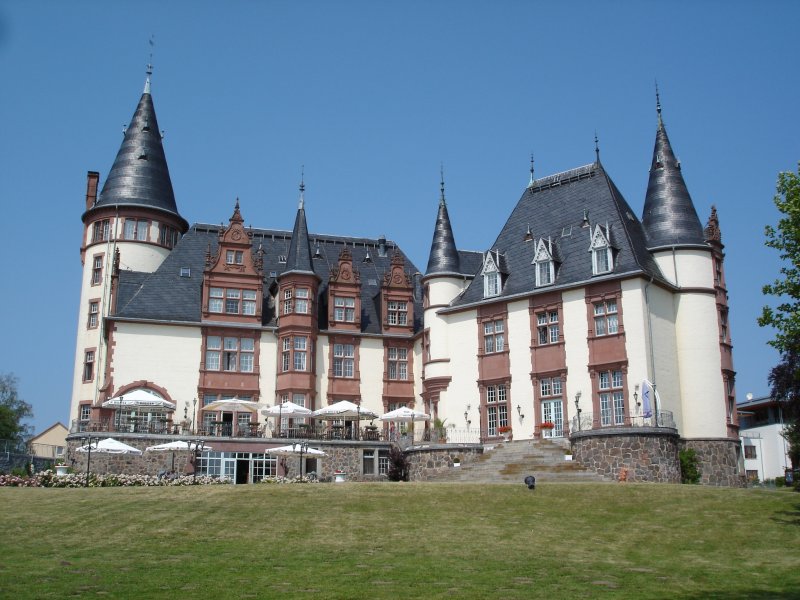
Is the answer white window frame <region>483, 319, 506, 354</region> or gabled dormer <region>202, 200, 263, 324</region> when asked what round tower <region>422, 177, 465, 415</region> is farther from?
gabled dormer <region>202, 200, 263, 324</region>

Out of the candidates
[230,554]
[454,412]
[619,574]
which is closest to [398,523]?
[230,554]

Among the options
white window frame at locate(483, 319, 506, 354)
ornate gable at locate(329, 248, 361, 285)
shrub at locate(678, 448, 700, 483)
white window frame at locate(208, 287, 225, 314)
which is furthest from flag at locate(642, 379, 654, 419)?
white window frame at locate(208, 287, 225, 314)

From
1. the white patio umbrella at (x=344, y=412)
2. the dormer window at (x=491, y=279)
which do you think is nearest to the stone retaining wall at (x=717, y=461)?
the dormer window at (x=491, y=279)

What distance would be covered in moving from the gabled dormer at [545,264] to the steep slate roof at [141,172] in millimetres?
24681

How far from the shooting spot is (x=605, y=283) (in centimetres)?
4344

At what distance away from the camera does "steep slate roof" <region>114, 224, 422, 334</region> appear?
51.9 meters

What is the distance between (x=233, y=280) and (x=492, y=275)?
15.5 meters

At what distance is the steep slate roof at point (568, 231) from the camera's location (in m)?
44.1

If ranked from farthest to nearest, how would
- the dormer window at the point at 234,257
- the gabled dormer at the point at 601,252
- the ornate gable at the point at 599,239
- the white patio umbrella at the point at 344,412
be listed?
1. the dormer window at the point at 234,257
2. the white patio umbrella at the point at 344,412
3. the ornate gable at the point at 599,239
4. the gabled dormer at the point at 601,252

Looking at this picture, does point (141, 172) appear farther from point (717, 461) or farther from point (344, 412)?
point (717, 461)

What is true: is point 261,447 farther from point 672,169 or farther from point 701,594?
point 701,594

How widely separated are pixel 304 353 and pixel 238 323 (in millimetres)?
4346

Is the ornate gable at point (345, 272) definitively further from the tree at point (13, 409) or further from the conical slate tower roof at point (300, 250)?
the tree at point (13, 409)

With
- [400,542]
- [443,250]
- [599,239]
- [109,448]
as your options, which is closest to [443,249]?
[443,250]
